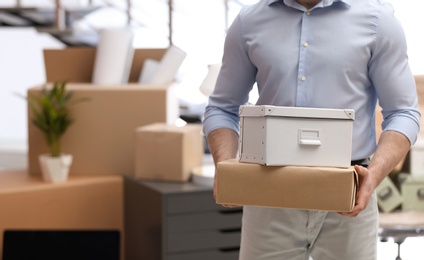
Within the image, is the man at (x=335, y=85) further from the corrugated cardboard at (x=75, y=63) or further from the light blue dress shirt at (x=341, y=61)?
the corrugated cardboard at (x=75, y=63)

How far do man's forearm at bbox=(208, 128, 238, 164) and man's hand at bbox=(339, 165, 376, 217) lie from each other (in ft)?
0.97

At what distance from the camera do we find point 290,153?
4.60ft

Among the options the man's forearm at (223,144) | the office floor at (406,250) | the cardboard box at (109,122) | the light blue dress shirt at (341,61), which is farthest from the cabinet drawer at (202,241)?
the light blue dress shirt at (341,61)

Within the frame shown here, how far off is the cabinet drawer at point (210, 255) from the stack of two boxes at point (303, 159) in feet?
4.98

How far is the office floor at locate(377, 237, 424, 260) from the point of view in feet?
11.7

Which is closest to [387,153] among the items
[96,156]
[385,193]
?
[385,193]

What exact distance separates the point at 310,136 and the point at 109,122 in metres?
1.92

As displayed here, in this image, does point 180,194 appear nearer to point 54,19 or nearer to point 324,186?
point 324,186

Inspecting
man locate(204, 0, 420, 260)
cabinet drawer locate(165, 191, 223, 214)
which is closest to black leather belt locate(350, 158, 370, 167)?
man locate(204, 0, 420, 260)

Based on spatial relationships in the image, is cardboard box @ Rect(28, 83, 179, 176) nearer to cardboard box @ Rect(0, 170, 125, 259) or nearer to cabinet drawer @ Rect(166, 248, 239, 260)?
cardboard box @ Rect(0, 170, 125, 259)

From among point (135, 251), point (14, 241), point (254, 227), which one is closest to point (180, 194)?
point (135, 251)

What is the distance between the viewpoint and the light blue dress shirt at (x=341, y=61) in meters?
1.51

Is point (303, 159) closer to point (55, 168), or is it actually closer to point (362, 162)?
point (362, 162)

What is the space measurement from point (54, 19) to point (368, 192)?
3765mm
